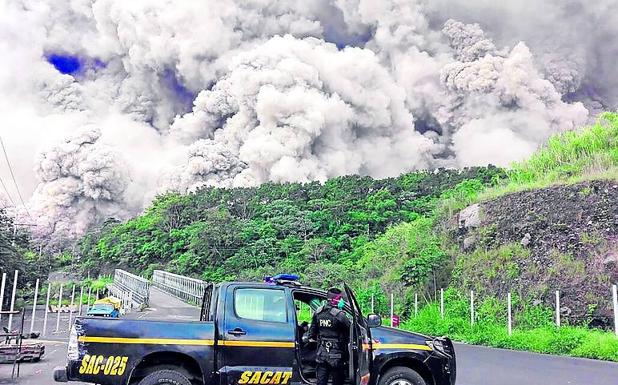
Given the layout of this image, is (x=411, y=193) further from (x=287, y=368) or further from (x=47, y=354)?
(x=287, y=368)

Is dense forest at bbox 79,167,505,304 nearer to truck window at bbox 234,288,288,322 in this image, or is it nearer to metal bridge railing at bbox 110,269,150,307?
metal bridge railing at bbox 110,269,150,307

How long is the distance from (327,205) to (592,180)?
32663 millimetres

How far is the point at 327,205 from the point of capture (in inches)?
2093

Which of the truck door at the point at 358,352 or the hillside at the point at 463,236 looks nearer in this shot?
the truck door at the point at 358,352

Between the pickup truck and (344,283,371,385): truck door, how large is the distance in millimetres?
10

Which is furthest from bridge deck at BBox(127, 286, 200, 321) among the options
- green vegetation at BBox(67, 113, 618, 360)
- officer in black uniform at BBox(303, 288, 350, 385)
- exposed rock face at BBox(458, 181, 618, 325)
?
officer in black uniform at BBox(303, 288, 350, 385)

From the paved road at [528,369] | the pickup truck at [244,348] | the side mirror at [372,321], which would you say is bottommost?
the paved road at [528,369]

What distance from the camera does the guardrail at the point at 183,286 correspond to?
34250 mm

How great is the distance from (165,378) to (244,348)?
91 centimetres

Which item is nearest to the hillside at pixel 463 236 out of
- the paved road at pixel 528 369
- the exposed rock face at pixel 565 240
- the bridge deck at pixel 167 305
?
the exposed rock face at pixel 565 240

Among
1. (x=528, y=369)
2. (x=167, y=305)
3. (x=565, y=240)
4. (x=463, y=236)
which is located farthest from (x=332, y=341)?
(x=167, y=305)

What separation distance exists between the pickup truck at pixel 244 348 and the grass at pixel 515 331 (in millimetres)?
8178

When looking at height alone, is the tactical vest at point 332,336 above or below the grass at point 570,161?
below

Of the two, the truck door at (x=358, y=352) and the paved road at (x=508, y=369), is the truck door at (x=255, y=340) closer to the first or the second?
the truck door at (x=358, y=352)
